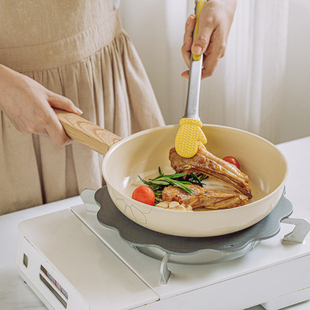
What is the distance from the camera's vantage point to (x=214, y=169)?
0.79 meters

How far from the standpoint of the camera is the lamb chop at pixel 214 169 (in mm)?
776

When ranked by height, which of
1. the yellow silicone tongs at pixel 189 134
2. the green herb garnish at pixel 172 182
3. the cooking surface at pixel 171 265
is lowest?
the cooking surface at pixel 171 265

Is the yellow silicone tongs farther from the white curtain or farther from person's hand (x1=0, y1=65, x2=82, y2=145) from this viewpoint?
the white curtain

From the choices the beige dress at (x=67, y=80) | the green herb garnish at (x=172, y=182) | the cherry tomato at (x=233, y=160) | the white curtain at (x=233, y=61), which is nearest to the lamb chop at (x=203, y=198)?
the green herb garnish at (x=172, y=182)

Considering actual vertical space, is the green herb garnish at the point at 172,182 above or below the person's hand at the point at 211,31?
below

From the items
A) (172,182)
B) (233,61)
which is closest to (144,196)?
(172,182)

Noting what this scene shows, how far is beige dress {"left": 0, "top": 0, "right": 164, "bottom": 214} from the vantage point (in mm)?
1031

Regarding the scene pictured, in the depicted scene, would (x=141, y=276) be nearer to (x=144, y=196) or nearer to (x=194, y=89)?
(x=144, y=196)

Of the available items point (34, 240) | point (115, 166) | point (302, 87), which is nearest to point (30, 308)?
point (34, 240)

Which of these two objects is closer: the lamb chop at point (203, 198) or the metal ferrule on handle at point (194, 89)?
the lamb chop at point (203, 198)

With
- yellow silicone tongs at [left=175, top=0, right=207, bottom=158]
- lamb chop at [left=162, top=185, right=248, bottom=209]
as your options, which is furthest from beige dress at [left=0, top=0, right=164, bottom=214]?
lamb chop at [left=162, top=185, right=248, bottom=209]

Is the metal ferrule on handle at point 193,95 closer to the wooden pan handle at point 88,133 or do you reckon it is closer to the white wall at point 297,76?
the wooden pan handle at point 88,133

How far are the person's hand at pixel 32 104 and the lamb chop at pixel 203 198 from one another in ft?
1.01

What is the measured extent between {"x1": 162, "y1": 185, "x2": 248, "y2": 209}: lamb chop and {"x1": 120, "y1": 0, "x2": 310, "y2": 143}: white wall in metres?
1.13
